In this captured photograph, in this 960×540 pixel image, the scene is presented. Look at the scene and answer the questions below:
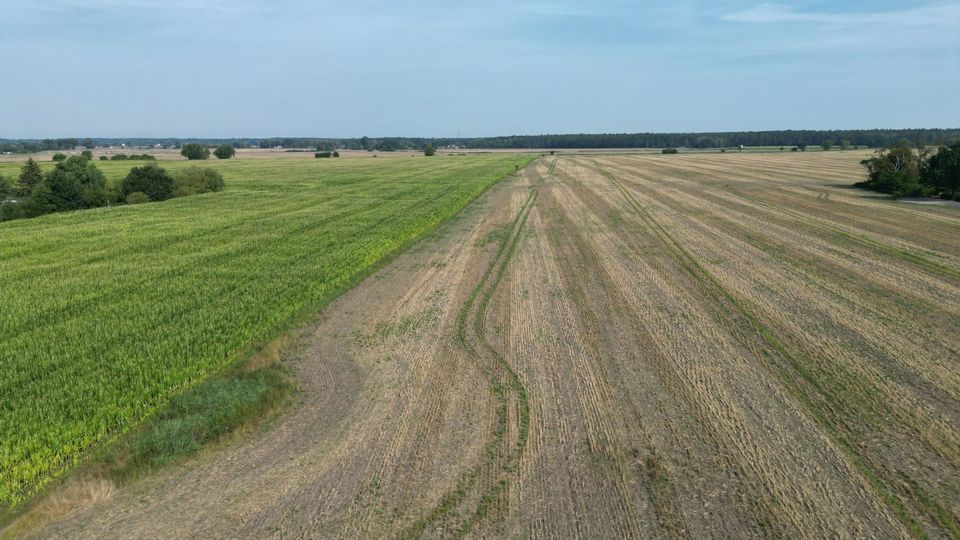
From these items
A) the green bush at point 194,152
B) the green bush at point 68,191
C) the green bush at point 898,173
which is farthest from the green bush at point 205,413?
the green bush at point 194,152

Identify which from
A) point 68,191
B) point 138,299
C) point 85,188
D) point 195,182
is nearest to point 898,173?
point 138,299

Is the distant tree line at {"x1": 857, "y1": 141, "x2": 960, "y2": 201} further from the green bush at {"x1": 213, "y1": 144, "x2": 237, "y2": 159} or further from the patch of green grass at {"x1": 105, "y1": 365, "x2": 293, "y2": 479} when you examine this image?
the green bush at {"x1": 213, "y1": 144, "x2": 237, "y2": 159}

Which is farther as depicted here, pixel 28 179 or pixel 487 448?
pixel 28 179

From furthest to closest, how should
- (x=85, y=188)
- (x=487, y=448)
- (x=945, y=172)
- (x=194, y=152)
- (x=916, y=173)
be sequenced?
(x=194, y=152), (x=85, y=188), (x=916, y=173), (x=945, y=172), (x=487, y=448)

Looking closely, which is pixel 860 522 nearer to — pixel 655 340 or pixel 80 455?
pixel 655 340

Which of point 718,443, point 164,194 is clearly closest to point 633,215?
point 718,443

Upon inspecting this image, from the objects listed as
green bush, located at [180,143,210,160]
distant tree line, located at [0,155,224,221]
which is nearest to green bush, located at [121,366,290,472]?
distant tree line, located at [0,155,224,221]

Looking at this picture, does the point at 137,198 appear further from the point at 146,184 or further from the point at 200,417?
the point at 200,417
